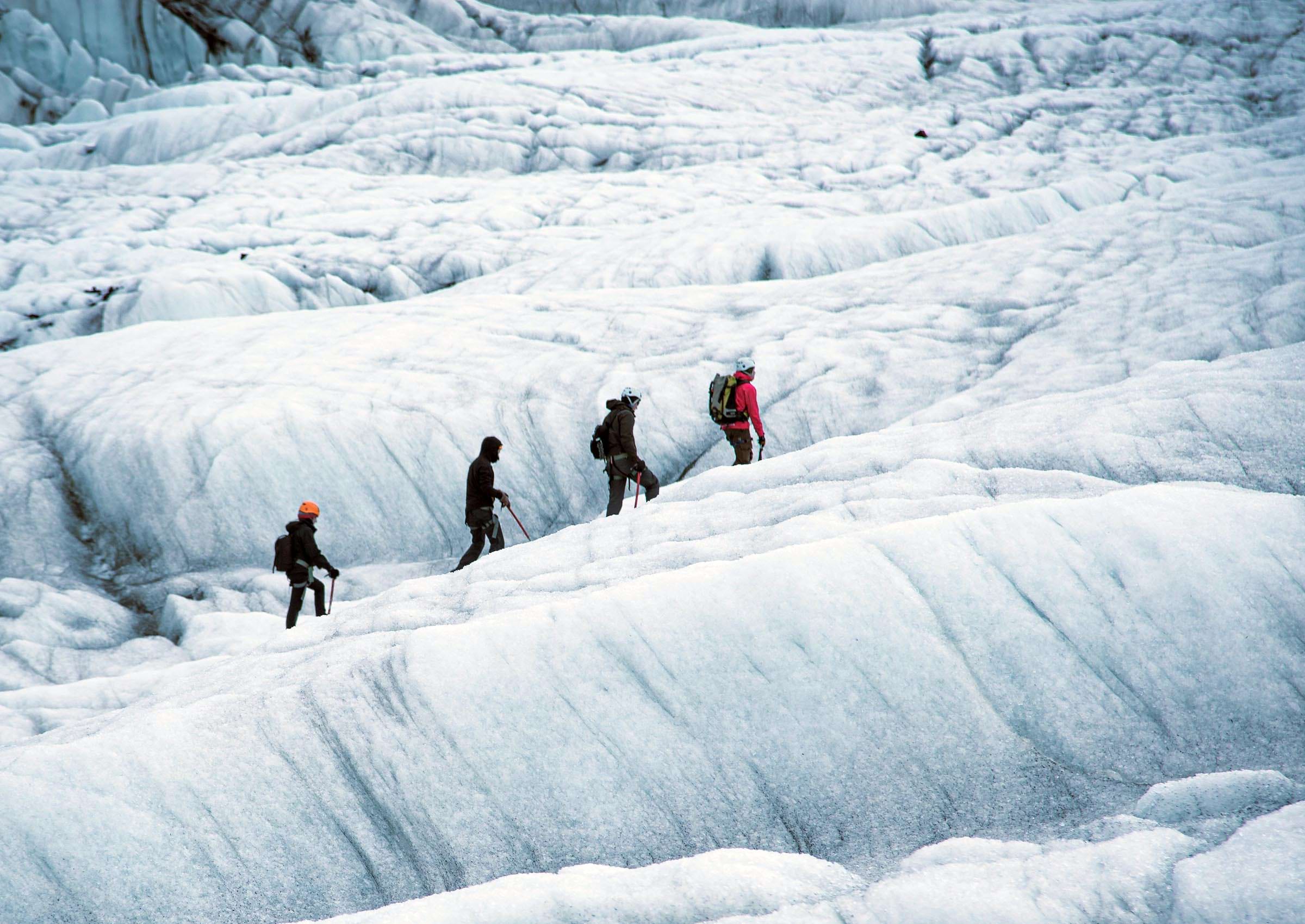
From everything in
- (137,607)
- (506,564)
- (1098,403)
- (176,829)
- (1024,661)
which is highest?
(1098,403)

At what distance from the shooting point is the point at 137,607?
9.54 meters

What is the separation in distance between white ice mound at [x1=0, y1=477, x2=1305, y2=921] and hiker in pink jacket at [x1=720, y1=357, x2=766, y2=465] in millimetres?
4138

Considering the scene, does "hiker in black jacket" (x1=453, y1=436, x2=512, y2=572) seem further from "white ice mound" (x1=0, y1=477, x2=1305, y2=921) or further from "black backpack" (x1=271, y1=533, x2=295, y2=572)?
"white ice mound" (x1=0, y1=477, x2=1305, y2=921)

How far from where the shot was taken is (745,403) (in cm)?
902

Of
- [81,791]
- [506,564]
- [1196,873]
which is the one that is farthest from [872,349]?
[81,791]

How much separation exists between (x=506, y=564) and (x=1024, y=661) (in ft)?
12.4

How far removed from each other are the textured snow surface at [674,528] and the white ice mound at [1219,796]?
2 cm

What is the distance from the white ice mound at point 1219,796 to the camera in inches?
136

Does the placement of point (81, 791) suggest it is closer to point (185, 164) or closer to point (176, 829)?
point (176, 829)

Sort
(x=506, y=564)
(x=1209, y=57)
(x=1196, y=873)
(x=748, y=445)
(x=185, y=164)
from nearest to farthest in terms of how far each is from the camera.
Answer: (x=1196, y=873)
(x=506, y=564)
(x=748, y=445)
(x=185, y=164)
(x=1209, y=57)

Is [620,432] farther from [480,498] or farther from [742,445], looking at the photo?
[480,498]

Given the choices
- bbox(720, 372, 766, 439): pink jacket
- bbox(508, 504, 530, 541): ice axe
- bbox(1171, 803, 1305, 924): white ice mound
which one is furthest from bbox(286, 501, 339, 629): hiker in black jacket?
bbox(1171, 803, 1305, 924): white ice mound

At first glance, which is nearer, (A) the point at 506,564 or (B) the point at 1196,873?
(B) the point at 1196,873

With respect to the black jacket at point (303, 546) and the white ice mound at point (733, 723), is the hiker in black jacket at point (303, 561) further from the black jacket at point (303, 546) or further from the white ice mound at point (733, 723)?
the white ice mound at point (733, 723)
